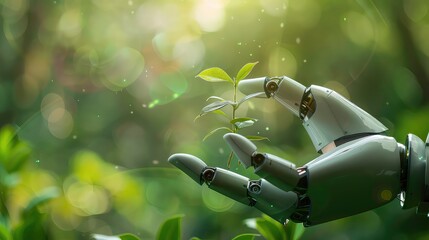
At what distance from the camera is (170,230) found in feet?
2.24

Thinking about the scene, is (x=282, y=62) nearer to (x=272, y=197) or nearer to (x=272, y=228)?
(x=272, y=228)

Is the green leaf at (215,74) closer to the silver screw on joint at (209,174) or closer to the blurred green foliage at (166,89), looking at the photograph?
the silver screw on joint at (209,174)

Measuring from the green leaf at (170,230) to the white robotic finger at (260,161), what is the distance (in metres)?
0.22

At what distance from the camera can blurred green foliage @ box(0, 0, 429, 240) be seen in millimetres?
1253

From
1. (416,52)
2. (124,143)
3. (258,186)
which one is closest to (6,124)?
(124,143)

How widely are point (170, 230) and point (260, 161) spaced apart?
0.24 m

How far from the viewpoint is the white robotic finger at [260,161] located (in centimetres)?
48

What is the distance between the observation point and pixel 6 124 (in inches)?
57.8

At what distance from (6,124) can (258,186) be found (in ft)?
3.53

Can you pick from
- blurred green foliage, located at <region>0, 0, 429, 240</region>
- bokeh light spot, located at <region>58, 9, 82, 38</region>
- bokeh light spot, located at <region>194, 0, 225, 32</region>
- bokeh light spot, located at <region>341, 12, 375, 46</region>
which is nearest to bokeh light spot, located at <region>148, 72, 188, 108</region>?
blurred green foliage, located at <region>0, 0, 429, 240</region>

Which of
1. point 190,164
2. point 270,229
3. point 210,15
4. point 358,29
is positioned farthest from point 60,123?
point 190,164

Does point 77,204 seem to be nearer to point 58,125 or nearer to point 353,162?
point 58,125

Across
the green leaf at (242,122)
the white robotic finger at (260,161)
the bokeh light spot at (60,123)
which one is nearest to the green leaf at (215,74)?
the green leaf at (242,122)

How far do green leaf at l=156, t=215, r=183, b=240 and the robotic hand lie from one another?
16cm
